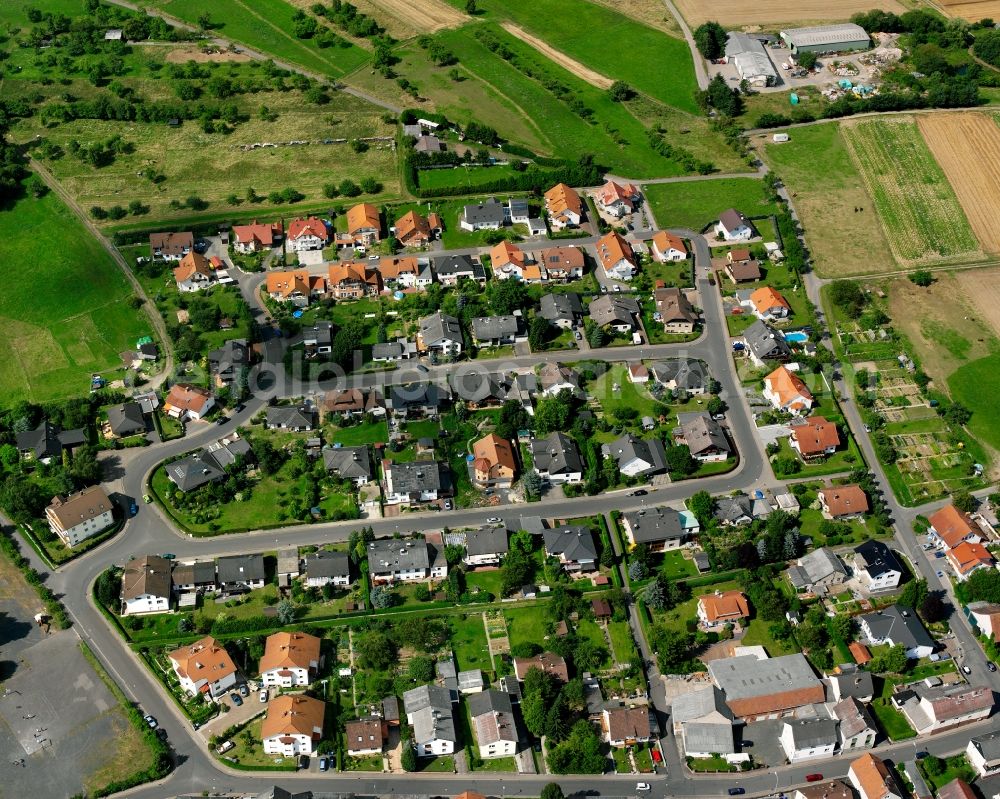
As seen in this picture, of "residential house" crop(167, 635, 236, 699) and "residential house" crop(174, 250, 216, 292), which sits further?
"residential house" crop(174, 250, 216, 292)

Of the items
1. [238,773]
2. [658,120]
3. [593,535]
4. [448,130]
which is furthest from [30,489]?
[658,120]

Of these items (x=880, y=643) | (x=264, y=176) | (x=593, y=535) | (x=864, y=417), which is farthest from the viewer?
(x=264, y=176)

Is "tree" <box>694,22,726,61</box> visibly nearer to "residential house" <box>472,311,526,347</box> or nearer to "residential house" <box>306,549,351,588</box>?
"residential house" <box>472,311,526,347</box>

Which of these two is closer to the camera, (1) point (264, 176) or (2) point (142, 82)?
(1) point (264, 176)

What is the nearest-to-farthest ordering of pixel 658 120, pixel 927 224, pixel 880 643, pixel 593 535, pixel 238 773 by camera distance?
pixel 238 773, pixel 880 643, pixel 593 535, pixel 927 224, pixel 658 120

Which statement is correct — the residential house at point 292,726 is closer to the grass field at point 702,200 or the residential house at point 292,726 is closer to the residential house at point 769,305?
the residential house at point 769,305

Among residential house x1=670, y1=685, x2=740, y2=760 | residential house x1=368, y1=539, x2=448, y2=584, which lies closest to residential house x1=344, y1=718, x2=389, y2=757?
residential house x1=368, y1=539, x2=448, y2=584

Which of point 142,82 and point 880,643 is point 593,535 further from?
point 142,82

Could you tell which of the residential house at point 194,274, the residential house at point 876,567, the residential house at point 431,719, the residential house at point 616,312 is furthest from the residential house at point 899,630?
the residential house at point 194,274
